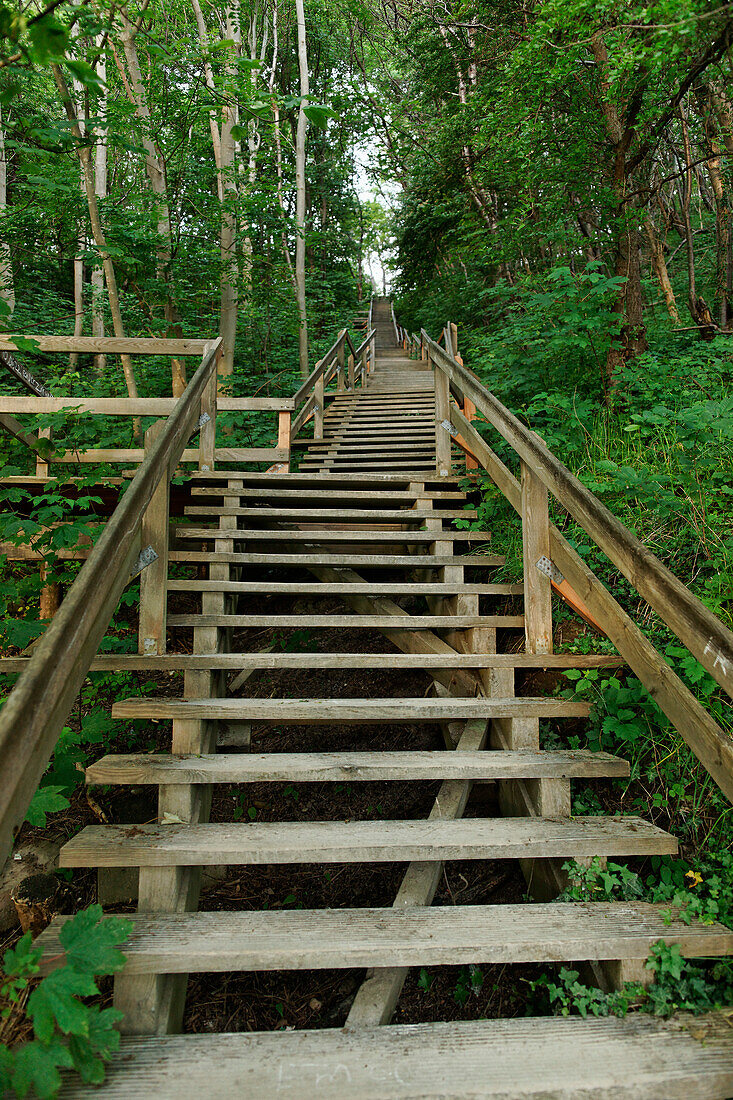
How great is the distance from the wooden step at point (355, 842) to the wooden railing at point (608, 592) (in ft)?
1.53

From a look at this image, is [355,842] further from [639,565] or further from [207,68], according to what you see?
[207,68]

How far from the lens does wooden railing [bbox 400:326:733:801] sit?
59.7 inches

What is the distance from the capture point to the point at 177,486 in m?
3.96

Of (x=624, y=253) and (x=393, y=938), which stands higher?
(x=624, y=253)

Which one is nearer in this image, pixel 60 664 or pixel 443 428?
pixel 60 664

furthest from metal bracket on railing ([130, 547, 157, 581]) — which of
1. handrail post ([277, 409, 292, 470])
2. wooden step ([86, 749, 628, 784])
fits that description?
handrail post ([277, 409, 292, 470])

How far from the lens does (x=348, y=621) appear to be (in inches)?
106

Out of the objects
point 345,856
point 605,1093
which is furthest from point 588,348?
point 605,1093

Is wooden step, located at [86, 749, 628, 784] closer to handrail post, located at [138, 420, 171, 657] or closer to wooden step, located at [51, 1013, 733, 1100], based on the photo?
handrail post, located at [138, 420, 171, 657]

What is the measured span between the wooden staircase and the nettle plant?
0.08 meters

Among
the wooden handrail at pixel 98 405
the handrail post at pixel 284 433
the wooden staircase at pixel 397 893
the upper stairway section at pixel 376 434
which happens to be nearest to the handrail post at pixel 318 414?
the upper stairway section at pixel 376 434

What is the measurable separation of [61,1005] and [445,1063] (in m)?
0.88

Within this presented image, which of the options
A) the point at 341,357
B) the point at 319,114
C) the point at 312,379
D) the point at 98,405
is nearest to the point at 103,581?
the point at 319,114

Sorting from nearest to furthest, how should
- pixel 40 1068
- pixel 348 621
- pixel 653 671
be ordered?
1. pixel 40 1068
2. pixel 653 671
3. pixel 348 621
